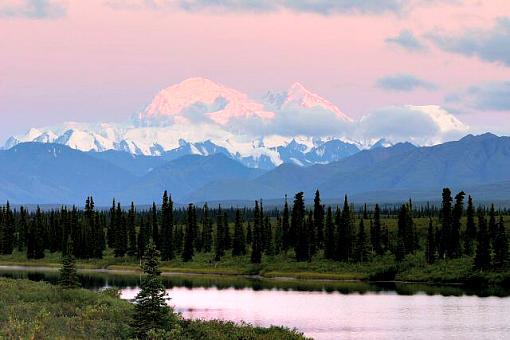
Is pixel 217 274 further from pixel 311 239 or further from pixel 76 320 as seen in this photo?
pixel 76 320

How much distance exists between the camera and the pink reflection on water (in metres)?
81.8

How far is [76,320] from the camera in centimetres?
6084

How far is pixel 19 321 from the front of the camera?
5609cm

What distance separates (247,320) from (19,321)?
117 feet

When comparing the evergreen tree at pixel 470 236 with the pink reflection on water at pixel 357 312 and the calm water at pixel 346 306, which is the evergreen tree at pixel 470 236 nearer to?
the calm water at pixel 346 306

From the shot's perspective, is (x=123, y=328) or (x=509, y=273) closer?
(x=123, y=328)

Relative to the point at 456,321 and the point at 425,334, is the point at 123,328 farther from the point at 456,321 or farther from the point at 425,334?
the point at 456,321

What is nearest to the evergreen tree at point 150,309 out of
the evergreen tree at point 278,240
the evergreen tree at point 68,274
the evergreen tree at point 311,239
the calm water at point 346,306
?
the calm water at point 346,306

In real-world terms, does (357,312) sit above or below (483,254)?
below

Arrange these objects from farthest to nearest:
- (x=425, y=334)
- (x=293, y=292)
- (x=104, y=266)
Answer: (x=104, y=266), (x=293, y=292), (x=425, y=334)

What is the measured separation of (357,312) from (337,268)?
5887cm

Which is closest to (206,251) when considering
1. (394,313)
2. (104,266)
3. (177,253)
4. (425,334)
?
(177,253)

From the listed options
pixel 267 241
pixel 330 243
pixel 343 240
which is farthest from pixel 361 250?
pixel 267 241

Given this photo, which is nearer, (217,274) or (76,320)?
(76,320)
